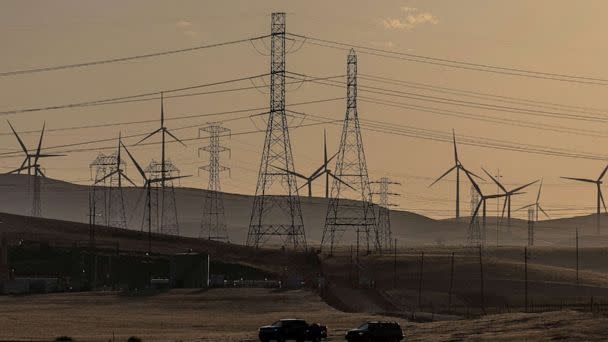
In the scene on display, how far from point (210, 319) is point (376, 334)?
4440 centimetres

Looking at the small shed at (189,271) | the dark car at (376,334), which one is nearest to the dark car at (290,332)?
the dark car at (376,334)

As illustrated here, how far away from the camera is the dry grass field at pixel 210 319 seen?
326 feet

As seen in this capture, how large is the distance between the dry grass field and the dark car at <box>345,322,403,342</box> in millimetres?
3831

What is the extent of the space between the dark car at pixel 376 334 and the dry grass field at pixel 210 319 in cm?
383

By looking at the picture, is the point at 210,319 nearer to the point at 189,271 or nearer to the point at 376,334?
the point at 376,334

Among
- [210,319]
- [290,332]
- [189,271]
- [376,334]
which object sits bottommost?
[210,319]

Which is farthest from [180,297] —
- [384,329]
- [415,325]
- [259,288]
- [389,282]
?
[384,329]

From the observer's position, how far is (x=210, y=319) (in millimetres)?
133625

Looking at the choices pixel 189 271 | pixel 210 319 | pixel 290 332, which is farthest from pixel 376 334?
pixel 189 271

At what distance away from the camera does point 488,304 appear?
573ft

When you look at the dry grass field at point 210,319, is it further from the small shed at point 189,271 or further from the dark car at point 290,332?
the small shed at point 189,271

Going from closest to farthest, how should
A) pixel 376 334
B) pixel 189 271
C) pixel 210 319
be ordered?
1. pixel 376 334
2. pixel 210 319
3. pixel 189 271

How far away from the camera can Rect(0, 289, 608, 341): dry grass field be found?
99.4 meters

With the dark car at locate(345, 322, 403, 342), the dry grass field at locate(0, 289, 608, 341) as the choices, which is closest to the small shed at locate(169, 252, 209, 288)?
the dry grass field at locate(0, 289, 608, 341)
